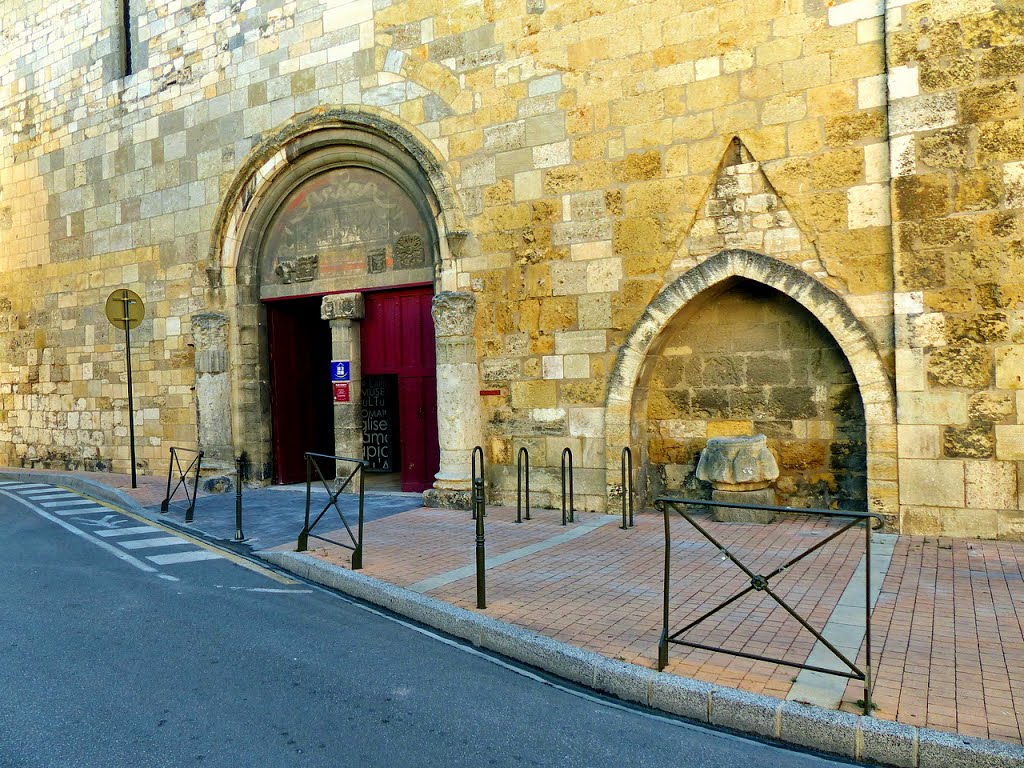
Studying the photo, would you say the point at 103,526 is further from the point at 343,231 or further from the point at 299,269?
the point at 343,231

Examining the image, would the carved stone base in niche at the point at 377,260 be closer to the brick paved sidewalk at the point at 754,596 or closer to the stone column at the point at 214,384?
the stone column at the point at 214,384

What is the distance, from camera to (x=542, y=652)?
429 centimetres

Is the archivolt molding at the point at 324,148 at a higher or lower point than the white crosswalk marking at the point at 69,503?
higher

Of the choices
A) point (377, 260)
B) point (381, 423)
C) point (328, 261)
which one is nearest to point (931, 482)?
point (377, 260)

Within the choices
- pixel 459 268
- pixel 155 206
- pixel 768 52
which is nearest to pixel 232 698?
pixel 459 268

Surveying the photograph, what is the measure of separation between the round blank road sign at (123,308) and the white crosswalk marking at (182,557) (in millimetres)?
5355

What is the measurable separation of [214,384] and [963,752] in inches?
415

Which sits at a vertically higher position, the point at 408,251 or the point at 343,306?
the point at 408,251

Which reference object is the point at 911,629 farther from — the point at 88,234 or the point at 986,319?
the point at 88,234

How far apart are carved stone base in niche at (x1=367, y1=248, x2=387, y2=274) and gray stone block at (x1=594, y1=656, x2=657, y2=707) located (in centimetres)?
755

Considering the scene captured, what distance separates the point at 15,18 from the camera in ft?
47.2

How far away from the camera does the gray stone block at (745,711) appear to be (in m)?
3.47

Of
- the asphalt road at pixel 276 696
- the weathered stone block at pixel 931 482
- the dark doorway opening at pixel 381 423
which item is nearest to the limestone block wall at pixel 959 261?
the weathered stone block at pixel 931 482

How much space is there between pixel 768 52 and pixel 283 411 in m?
8.43
